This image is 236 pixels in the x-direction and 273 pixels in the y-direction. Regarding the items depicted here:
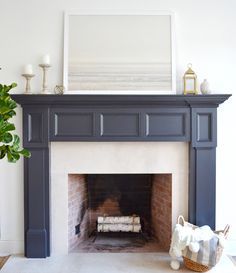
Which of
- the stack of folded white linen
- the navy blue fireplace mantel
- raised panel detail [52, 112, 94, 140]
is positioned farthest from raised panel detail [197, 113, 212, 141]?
the stack of folded white linen

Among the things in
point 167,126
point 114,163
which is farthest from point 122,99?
point 114,163

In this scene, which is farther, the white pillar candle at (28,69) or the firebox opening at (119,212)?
the firebox opening at (119,212)

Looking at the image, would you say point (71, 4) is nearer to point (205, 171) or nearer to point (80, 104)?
point (80, 104)

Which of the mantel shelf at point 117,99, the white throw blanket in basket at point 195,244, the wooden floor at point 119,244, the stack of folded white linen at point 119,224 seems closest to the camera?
the white throw blanket in basket at point 195,244

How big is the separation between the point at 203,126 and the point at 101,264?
1581 millimetres

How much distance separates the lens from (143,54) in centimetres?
317

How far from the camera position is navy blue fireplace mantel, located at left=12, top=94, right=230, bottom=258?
121 inches

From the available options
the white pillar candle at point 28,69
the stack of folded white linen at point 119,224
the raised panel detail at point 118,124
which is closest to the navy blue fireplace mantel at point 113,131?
the raised panel detail at point 118,124

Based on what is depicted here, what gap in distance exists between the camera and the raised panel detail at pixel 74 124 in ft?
10.2

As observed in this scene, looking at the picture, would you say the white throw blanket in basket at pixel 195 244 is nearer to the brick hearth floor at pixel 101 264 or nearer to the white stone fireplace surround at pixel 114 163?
the brick hearth floor at pixel 101 264

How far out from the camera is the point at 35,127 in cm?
311

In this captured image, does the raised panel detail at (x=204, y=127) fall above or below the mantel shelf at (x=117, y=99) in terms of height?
below

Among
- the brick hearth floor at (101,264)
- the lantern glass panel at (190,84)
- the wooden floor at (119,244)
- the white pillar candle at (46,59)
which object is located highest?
the white pillar candle at (46,59)

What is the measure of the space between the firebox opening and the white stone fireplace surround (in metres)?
0.19
